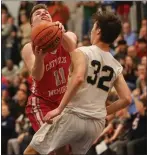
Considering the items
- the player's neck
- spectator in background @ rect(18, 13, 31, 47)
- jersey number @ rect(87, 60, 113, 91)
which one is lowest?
spectator in background @ rect(18, 13, 31, 47)

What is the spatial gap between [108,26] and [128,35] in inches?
332

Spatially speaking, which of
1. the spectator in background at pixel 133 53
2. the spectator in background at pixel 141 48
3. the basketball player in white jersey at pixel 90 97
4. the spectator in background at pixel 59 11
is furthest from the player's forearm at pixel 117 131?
the spectator in background at pixel 59 11

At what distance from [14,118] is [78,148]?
638 cm

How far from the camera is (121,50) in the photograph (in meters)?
14.0

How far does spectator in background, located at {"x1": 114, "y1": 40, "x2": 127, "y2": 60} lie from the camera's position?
13.7 m

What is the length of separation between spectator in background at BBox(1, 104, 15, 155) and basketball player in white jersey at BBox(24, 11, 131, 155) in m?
6.14

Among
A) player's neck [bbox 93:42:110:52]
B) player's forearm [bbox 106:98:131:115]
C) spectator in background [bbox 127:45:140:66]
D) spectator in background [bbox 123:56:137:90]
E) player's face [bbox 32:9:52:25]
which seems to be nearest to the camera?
player's neck [bbox 93:42:110:52]

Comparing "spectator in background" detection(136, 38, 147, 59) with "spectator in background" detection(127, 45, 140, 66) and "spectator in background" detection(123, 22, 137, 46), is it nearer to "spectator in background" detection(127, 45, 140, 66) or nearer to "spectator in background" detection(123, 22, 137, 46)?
"spectator in background" detection(127, 45, 140, 66)

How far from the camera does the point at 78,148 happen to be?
22.7 feet

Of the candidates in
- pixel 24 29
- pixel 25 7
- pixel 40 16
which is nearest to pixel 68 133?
pixel 40 16

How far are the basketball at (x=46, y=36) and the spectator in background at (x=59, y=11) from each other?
9.56 metres

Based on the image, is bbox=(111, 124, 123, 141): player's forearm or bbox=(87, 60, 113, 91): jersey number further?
bbox=(111, 124, 123, 141): player's forearm

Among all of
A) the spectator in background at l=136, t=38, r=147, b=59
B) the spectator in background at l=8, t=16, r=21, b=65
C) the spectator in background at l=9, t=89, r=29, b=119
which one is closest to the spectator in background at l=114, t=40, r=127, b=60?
the spectator in background at l=136, t=38, r=147, b=59

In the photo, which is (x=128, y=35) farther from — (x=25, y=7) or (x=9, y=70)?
(x=25, y=7)
